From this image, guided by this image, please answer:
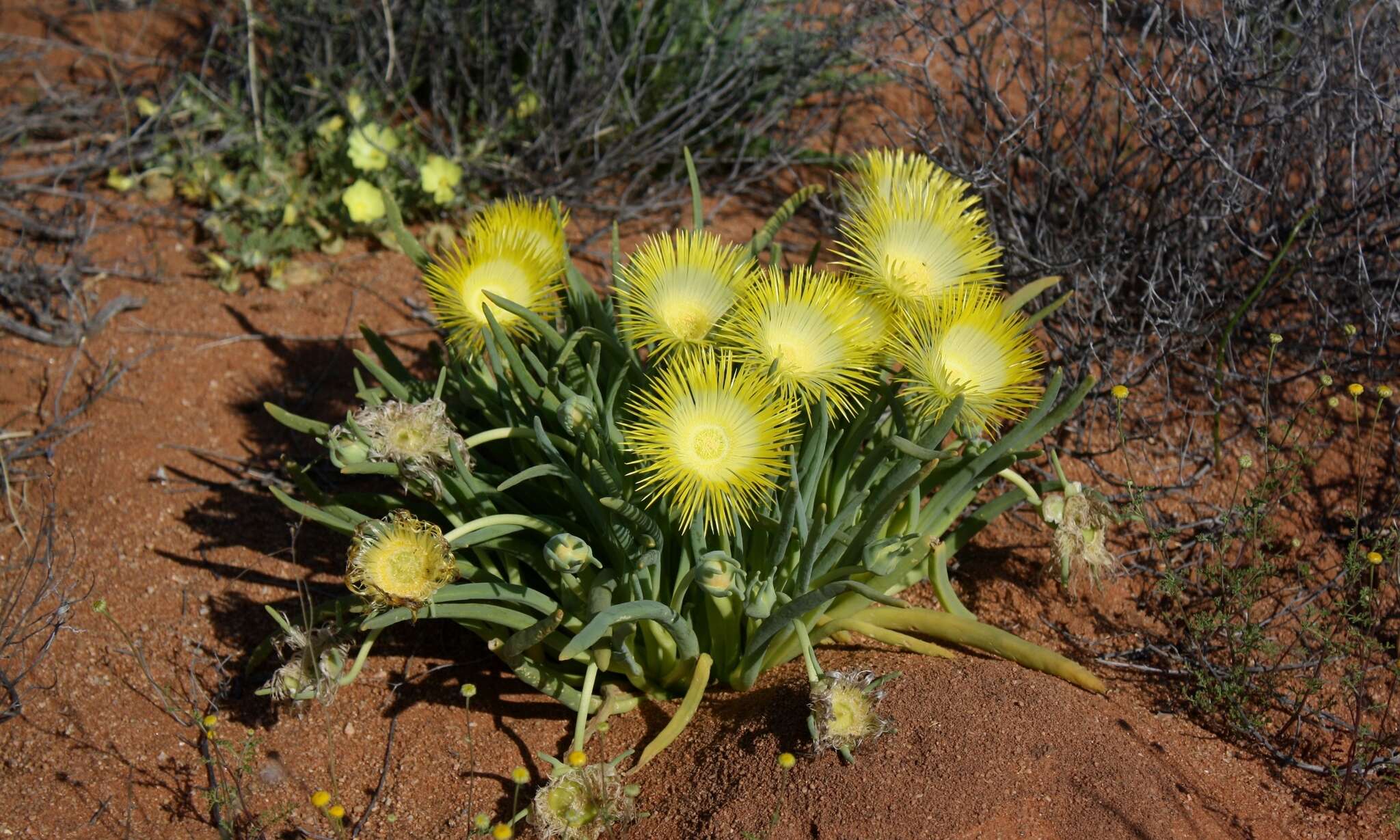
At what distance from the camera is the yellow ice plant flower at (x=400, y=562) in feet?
6.29

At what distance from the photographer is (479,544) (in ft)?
7.41

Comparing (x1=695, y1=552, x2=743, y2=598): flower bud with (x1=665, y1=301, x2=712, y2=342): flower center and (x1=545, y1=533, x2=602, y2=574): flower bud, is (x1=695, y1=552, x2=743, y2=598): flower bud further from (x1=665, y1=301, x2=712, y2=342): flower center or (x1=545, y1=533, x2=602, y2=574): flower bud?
(x1=665, y1=301, x2=712, y2=342): flower center

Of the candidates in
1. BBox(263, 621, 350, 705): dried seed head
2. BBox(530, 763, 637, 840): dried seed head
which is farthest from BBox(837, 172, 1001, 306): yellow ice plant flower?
BBox(263, 621, 350, 705): dried seed head

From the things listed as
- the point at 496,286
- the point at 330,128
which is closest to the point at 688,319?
the point at 496,286

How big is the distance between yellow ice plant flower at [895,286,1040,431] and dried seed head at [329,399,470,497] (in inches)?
31.6

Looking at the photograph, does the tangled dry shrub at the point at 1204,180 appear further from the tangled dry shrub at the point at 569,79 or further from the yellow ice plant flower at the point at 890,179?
the tangled dry shrub at the point at 569,79

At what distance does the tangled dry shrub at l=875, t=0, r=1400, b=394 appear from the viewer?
2.82m

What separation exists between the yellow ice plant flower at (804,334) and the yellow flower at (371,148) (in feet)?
6.65

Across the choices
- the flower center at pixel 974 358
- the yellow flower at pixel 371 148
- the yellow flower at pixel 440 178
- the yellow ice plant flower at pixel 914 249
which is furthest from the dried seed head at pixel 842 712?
the yellow flower at pixel 371 148

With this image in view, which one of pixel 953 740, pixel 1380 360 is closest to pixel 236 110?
pixel 953 740

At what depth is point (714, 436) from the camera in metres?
1.93

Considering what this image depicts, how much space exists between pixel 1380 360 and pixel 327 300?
2907mm

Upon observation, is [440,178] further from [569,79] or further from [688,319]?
[688,319]

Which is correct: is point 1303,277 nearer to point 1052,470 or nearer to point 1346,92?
point 1346,92
